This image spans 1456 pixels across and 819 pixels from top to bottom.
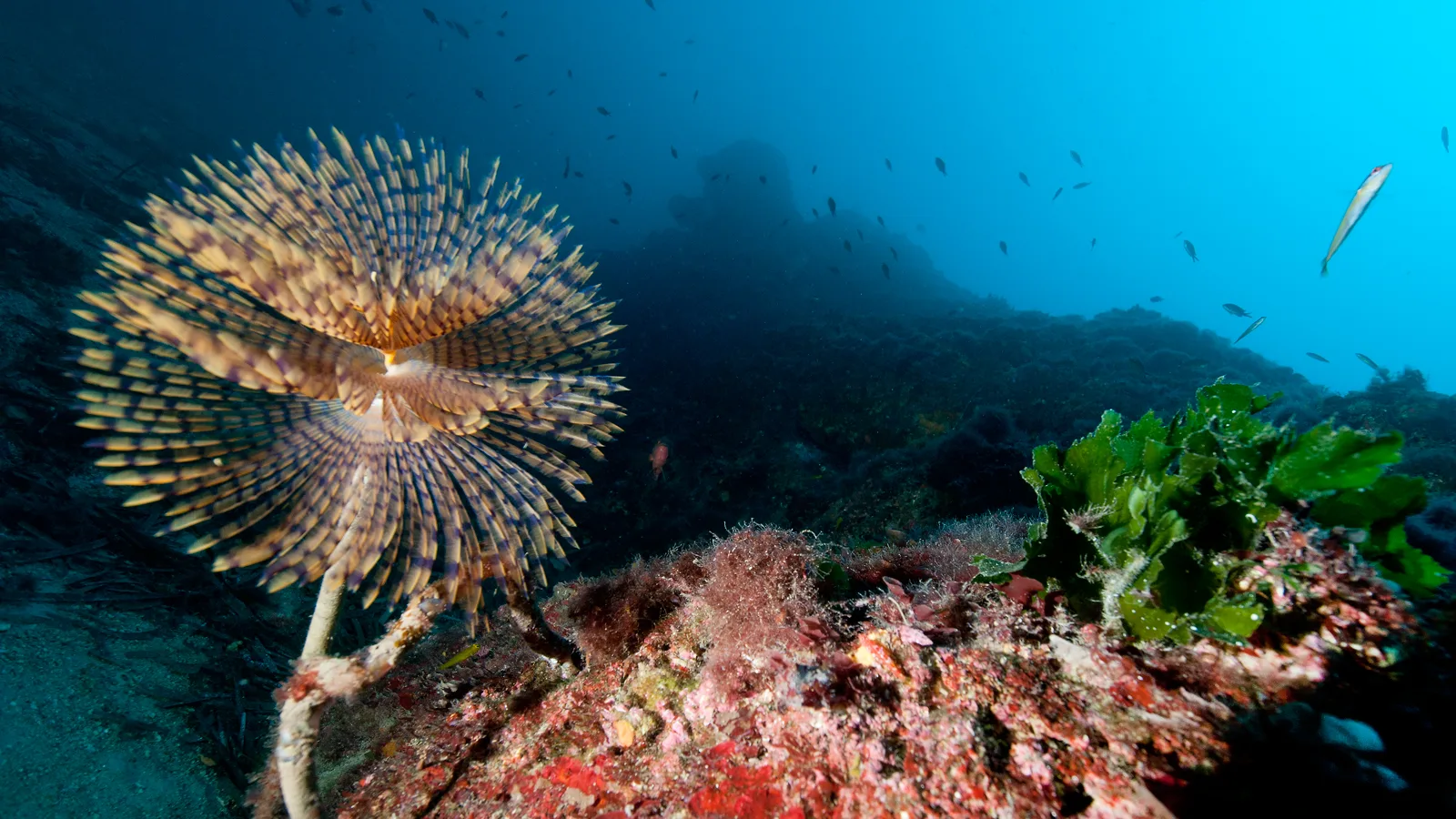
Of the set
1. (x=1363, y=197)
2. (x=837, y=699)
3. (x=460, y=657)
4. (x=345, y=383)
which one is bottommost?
(x=837, y=699)

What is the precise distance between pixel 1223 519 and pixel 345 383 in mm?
2653

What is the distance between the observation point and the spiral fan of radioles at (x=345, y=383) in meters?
1.45

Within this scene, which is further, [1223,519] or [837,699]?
[837,699]

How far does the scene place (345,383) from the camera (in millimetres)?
1489

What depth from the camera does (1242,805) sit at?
1210mm

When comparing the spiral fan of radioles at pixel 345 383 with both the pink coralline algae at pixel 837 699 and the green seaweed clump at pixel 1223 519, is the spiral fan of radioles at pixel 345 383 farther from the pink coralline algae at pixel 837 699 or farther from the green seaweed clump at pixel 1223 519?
the green seaweed clump at pixel 1223 519

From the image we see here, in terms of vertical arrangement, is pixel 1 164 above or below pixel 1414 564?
above

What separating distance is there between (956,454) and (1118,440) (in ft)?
16.7

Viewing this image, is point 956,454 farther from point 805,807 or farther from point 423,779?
point 423,779

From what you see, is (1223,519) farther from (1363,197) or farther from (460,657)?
(1363,197)

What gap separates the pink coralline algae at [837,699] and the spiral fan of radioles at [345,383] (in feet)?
2.56

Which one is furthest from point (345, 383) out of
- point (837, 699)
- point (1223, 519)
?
point (1223, 519)

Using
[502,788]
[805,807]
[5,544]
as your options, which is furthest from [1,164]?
[805,807]

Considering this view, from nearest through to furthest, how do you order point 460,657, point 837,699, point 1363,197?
point 837,699, point 460,657, point 1363,197
